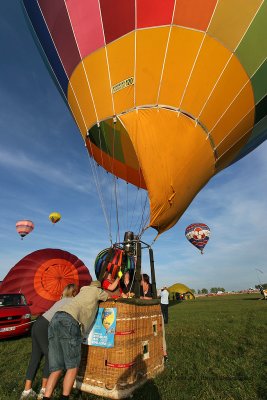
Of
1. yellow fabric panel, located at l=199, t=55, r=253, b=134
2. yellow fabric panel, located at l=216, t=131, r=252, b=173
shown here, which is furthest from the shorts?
yellow fabric panel, located at l=216, t=131, r=252, b=173

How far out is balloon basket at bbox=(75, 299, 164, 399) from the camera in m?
3.72

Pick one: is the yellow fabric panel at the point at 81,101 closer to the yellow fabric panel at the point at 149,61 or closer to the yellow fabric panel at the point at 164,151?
the yellow fabric panel at the point at 164,151

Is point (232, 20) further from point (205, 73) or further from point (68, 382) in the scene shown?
point (68, 382)

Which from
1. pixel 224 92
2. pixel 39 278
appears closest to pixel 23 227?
pixel 39 278

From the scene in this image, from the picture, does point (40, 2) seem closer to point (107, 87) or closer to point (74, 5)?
point (74, 5)

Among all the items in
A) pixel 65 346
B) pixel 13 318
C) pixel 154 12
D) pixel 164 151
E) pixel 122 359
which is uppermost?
pixel 154 12

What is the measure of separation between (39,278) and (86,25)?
9.58 m

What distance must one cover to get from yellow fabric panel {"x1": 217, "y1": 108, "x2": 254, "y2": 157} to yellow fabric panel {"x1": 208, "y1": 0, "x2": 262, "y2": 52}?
1589 mm

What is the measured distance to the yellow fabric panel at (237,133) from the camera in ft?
22.4

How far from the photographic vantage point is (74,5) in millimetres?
6422

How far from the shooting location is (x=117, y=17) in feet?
19.6

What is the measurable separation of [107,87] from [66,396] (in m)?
5.40

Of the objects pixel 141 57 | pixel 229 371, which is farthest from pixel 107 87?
pixel 229 371

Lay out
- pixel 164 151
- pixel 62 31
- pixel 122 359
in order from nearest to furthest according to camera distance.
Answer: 1. pixel 122 359
2. pixel 164 151
3. pixel 62 31
